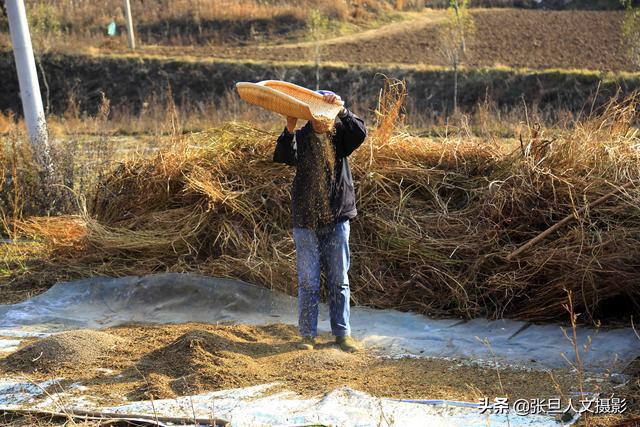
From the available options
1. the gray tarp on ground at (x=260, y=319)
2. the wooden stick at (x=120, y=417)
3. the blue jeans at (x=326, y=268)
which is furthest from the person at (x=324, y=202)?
the wooden stick at (x=120, y=417)

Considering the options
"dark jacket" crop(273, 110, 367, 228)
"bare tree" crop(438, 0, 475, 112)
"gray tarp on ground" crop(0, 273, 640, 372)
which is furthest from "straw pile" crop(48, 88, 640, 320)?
"bare tree" crop(438, 0, 475, 112)

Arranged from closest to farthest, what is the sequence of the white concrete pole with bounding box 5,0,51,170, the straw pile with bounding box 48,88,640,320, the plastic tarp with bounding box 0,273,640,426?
the plastic tarp with bounding box 0,273,640,426, the straw pile with bounding box 48,88,640,320, the white concrete pole with bounding box 5,0,51,170

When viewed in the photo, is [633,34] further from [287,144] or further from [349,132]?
[287,144]

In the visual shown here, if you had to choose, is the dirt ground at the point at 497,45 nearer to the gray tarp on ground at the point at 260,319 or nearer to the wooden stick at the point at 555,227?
the wooden stick at the point at 555,227

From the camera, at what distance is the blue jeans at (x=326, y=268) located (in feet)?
14.7

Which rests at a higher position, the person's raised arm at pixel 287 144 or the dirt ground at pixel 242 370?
the person's raised arm at pixel 287 144

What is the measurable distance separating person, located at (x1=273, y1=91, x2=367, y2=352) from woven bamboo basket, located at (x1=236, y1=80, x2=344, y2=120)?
0.15ft

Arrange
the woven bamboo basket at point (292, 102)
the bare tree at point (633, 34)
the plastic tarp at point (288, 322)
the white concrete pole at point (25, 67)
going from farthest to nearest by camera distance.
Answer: the bare tree at point (633, 34) → the white concrete pole at point (25, 67) → the woven bamboo basket at point (292, 102) → the plastic tarp at point (288, 322)

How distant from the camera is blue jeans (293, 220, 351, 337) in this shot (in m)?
4.49

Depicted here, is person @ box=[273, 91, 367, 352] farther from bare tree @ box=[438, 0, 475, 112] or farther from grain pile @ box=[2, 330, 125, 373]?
bare tree @ box=[438, 0, 475, 112]

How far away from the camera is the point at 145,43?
91.4ft

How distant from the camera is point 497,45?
78.5 ft

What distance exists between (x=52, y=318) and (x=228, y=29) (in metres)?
24.4

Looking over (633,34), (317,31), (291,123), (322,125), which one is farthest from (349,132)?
(317,31)
